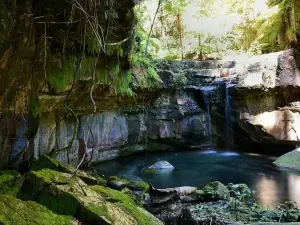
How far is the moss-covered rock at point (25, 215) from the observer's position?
237cm

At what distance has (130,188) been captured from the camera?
22.0ft

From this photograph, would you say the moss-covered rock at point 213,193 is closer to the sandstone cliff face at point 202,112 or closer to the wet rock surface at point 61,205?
the wet rock surface at point 61,205

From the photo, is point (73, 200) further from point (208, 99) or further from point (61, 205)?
point (208, 99)

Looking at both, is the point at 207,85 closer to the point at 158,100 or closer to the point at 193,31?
the point at 158,100

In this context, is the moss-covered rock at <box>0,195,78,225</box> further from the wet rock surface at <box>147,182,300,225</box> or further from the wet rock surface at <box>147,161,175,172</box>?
the wet rock surface at <box>147,161,175,172</box>

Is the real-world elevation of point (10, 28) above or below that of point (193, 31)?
below

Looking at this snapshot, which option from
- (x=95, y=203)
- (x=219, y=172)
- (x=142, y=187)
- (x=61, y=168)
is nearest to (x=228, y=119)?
(x=219, y=172)

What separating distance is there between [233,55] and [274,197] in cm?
1188

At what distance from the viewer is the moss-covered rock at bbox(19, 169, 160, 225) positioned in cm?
295

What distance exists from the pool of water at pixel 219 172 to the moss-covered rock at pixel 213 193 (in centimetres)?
77

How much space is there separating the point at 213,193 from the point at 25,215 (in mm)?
4634

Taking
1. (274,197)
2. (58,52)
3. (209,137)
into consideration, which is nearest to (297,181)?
(274,197)

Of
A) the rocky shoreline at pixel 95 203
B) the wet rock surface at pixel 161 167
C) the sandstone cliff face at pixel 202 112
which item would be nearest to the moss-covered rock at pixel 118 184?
the rocky shoreline at pixel 95 203

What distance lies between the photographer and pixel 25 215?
8.25 feet
